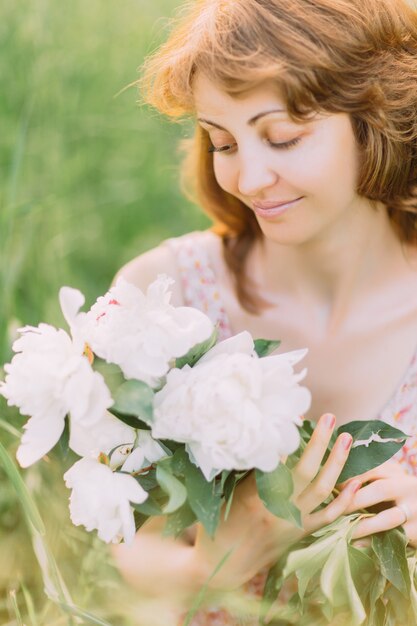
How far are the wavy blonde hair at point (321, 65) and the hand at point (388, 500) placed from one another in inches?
18.8

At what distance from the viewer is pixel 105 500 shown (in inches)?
34.6

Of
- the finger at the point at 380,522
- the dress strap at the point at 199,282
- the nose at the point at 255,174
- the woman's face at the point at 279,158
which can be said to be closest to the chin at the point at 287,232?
the woman's face at the point at 279,158

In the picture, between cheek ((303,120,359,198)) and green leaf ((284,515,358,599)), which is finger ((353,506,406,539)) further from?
cheek ((303,120,359,198))

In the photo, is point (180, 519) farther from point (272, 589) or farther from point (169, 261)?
point (169, 261)

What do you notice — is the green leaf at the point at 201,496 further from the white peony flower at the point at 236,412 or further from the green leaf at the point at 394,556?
the green leaf at the point at 394,556

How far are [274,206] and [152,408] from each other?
1.65ft

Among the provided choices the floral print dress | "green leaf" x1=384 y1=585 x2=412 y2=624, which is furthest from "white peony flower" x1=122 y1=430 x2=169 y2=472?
the floral print dress

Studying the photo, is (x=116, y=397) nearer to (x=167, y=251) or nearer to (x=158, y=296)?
(x=158, y=296)

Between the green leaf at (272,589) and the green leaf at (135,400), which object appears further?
the green leaf at (272,589)

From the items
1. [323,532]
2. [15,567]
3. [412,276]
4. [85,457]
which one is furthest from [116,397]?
[412,276]

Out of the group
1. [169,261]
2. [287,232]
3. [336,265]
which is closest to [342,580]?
[287,232]

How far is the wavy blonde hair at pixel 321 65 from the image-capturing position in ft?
3.83

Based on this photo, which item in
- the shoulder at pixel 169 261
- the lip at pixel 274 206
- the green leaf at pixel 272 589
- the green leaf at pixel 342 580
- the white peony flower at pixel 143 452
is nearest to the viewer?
the white peony flower at pixel 143 452

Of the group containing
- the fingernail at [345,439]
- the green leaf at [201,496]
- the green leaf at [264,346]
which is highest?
the green leaf at [264,346]
